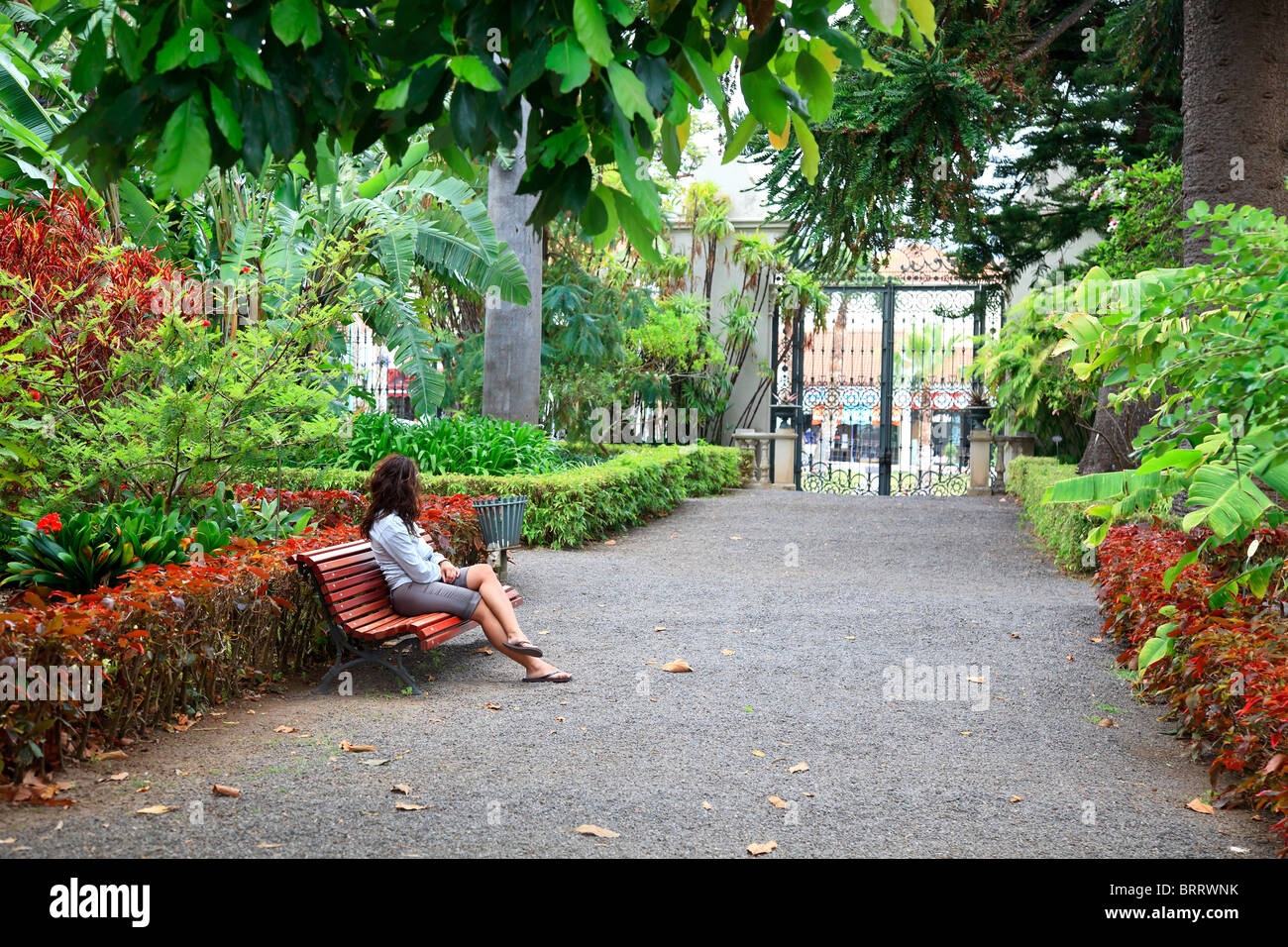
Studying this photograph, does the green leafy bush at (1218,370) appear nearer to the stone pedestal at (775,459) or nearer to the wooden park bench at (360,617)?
the wooden park bench at (360,617)

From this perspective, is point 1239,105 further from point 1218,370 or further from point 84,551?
point 84,551

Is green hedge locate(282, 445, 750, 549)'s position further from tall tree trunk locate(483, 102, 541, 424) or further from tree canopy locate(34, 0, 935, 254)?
tree canopy locate(34, 0, 935, 254)

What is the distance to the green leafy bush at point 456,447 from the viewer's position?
38.4 ft

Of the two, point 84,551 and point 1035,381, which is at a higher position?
point 1035,381

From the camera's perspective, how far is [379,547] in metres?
6.12

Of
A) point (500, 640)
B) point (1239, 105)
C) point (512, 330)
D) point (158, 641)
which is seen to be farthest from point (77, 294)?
point (1239, 105)

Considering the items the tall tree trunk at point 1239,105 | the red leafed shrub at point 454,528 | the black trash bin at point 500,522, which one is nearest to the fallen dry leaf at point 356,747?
the red leafed shrub at point 454,528

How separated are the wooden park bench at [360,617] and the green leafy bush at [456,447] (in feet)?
17.7

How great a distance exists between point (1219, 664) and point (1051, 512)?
20.9ft

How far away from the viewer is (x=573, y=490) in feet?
36.1

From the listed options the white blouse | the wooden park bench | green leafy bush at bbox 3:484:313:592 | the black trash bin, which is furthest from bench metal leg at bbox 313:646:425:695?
the black trash bin

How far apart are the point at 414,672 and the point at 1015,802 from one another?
3.36 metres

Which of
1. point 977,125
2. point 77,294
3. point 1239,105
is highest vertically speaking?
point 1239,105
